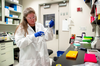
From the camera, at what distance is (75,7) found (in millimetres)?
2775

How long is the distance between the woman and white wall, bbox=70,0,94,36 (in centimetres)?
173

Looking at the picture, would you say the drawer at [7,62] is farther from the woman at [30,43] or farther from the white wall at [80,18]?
the white wall at [80,18]

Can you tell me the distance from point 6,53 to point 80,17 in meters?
2.71

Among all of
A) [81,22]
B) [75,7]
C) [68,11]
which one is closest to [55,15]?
[68,11]

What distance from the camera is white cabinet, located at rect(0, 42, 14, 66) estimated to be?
2295 mm

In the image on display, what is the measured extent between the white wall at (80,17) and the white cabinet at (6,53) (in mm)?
2216

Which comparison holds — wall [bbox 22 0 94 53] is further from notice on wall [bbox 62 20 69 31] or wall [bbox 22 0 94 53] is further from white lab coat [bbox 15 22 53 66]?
white lab coat [bbox 15 22 53 66]

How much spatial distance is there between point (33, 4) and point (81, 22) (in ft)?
7.31

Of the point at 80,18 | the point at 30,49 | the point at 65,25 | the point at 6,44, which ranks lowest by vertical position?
the point at 6,44

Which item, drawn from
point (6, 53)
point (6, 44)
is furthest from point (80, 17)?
point (6, 53)

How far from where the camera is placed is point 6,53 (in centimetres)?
244

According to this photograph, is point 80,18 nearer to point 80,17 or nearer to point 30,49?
point 80,17

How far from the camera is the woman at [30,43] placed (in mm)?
1184

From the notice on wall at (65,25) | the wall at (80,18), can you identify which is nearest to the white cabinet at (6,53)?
the notice on wall at (65,25)
